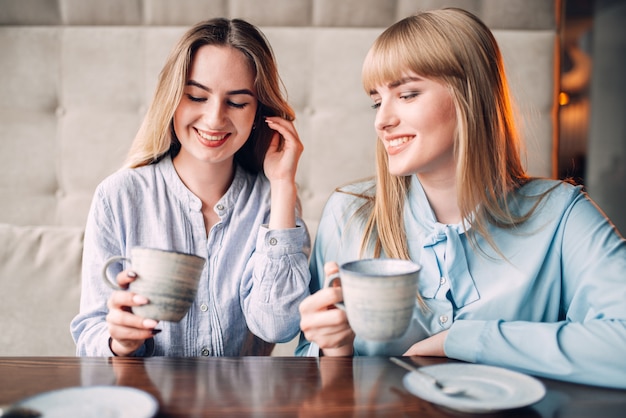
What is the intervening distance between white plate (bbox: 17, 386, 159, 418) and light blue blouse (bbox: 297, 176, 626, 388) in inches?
19.9

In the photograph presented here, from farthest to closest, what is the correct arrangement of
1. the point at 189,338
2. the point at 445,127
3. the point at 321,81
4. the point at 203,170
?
the point at 321,81 → the point at 203,170 → the point at 189,338 → the point at 445,127

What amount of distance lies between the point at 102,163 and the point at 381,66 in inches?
50.0

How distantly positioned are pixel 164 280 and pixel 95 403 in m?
0.20

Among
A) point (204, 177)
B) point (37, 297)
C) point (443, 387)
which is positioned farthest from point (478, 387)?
point (37, 297)

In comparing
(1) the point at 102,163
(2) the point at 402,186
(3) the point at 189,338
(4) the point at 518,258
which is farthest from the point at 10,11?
(4) the point at 518,258

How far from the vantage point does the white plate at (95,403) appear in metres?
0.70

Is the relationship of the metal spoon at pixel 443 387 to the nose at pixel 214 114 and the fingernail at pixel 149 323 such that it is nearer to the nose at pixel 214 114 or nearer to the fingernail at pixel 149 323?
the fingernail at pixel 149 323

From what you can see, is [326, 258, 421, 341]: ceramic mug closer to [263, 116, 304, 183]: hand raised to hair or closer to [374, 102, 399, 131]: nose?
[374, 102, 399, 131]: nose

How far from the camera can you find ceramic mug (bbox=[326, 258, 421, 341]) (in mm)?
762

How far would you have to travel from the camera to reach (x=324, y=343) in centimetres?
97

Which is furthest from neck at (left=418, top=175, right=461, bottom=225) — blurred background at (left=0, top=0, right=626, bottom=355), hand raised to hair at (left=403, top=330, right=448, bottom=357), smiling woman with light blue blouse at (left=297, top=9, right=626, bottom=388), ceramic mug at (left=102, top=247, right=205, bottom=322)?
blurred background at (left=0, top=0, right=626, bottom=355)

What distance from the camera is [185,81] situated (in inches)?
50.8

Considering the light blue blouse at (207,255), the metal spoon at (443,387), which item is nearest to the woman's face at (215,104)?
the light blue blouse at (207,255)

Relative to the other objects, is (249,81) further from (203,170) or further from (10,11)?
(10,11)
